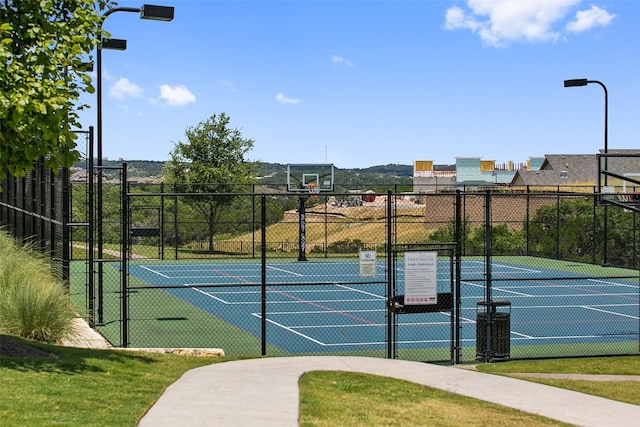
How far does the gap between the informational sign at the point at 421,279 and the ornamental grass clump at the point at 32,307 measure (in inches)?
222

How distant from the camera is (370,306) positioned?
25609mm

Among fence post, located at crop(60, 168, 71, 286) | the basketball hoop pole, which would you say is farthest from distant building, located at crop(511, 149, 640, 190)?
fence post, located at crop(60, 168, 71, 286)

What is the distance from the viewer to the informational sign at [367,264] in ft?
53.7

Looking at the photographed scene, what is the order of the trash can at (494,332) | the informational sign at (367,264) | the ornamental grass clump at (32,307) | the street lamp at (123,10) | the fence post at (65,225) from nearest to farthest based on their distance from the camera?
the ornamental grass clump at (32,307) < the trash can at (494,332) < the informational sign at (367,264) < the fence post at (65,225) < the street lamp at (123,10)

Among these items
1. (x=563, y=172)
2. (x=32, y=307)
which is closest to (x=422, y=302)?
(x=32, y=307)

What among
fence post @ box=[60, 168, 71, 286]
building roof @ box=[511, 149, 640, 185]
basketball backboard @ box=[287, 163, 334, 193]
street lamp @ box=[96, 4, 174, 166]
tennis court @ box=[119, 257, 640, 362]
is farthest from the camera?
Result: building roof @ box=[511, 149, 640, 185]

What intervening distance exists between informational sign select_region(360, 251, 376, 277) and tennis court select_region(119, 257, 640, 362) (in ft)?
0.69

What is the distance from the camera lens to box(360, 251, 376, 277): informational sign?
1638 cm

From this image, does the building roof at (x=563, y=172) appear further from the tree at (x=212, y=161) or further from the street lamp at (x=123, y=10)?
the street lamp at (x=123, y=10)

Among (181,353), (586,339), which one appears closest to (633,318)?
(586,339)

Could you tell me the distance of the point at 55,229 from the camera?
19.5 metres

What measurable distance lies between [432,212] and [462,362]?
41.5 metres

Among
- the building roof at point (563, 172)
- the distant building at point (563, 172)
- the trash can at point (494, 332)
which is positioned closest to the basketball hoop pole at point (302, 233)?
the trash can at point (494, 332)

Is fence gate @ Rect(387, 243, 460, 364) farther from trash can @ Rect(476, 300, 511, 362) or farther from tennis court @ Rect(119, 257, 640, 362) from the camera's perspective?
trash can @ Rect(476, 300, 511, 362)
